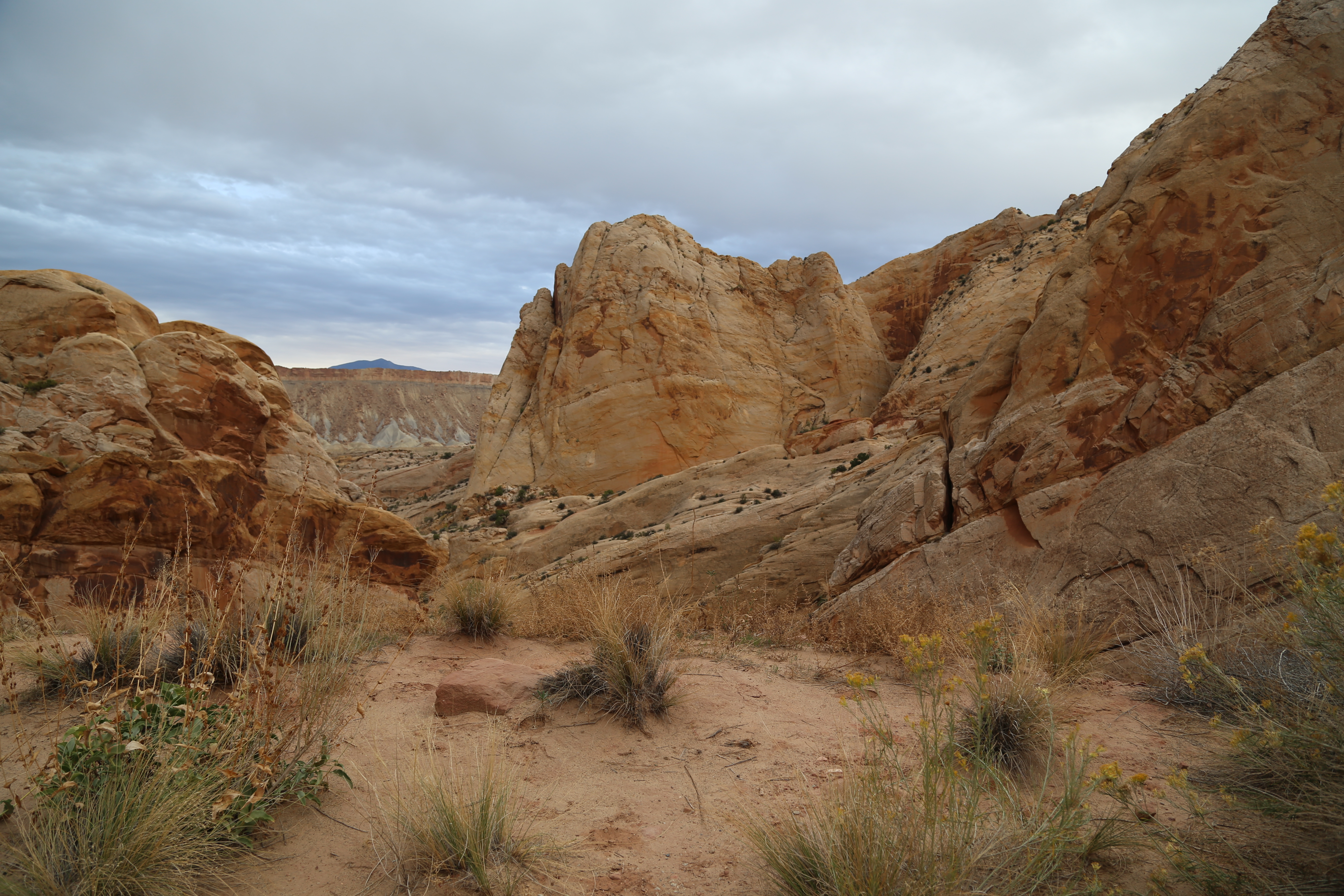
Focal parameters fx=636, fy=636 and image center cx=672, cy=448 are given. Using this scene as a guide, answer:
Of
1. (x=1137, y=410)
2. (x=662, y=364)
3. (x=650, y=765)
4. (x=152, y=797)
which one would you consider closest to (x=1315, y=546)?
(x=650, y=765)

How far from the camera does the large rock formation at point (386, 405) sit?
9569 cm

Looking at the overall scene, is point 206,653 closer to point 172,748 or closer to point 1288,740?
point 172,748

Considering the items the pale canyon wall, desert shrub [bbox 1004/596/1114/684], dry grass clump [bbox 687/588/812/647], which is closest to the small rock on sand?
dry grass clump [bbox 687/588/812/647]

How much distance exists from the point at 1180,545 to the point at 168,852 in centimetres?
707

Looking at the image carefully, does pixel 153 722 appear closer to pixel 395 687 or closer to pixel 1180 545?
pixel 395 687

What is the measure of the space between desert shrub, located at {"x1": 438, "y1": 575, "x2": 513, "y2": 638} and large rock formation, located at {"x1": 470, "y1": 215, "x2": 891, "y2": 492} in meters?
21.7

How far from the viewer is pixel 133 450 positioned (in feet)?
28.8

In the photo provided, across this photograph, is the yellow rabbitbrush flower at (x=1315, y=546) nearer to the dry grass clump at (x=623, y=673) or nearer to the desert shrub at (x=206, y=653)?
the dry grass clump at (x=623, y=673)

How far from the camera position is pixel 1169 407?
664cm

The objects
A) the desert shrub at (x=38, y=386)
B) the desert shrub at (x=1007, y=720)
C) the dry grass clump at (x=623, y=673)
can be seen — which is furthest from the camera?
the desert shrub at (x=38, y=386)

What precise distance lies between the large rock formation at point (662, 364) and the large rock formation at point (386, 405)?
62.2 meters

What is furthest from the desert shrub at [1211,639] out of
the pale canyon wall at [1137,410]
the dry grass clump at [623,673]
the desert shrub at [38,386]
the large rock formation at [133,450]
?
the desert shrub at [38,386]

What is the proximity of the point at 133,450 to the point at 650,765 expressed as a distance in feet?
30.0

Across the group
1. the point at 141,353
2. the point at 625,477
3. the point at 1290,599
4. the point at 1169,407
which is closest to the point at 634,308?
the point at 625,477
